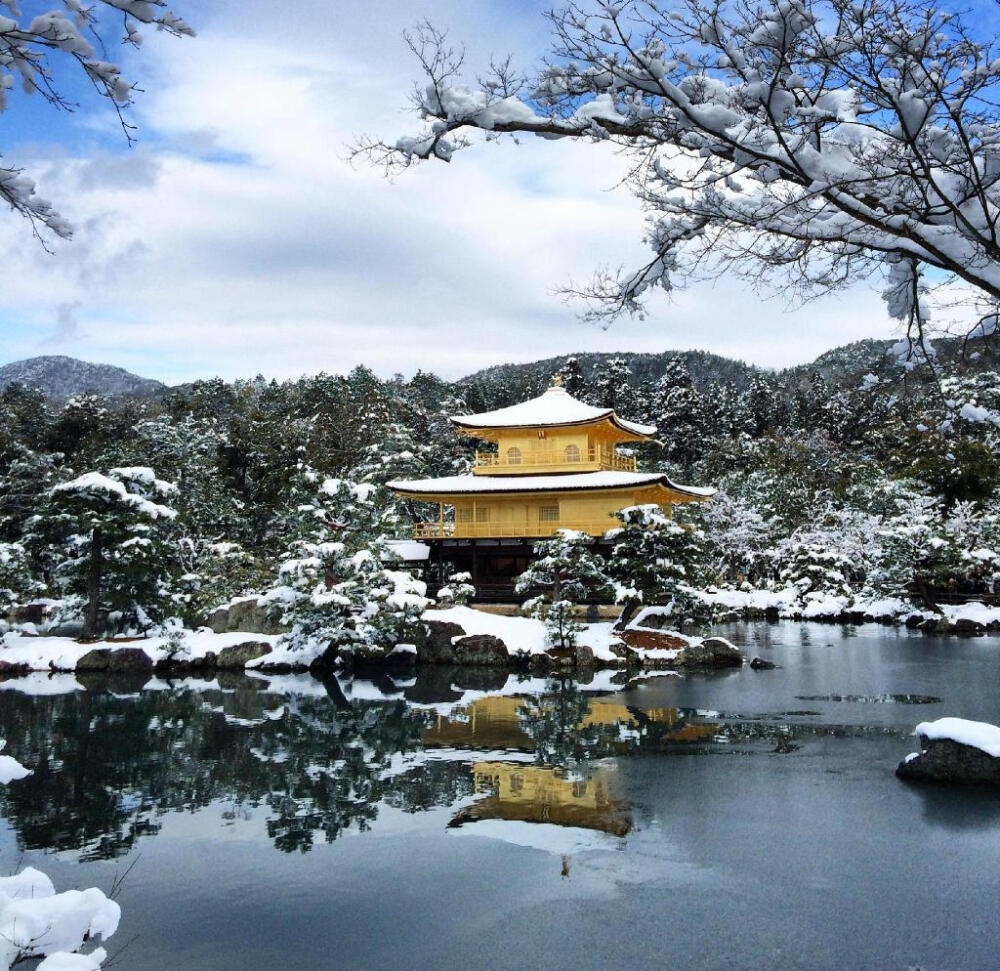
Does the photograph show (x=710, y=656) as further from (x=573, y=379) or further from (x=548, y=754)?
(x=573, y=379)

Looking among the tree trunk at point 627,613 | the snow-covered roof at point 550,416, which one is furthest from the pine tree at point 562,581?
the snow-covered roof at point 550,416

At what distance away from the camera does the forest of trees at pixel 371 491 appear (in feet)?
58.2

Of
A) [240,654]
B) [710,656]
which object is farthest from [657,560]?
[240,654]

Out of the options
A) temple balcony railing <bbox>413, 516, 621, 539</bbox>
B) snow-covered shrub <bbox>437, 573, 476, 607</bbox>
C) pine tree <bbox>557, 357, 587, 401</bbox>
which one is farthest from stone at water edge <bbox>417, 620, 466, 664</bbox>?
pine tree <bbox>557, 357, 587, 401</bbox>

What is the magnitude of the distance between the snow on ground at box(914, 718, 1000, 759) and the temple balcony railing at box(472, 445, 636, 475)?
65.6 feet

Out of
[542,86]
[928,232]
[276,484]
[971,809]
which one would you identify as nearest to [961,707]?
[971,809]

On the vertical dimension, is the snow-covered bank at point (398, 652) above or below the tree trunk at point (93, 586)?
below

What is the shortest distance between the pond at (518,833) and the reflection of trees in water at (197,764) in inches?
1.8

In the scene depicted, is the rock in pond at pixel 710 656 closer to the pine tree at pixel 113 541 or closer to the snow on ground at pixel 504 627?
the snow on ground at pixel 504 627

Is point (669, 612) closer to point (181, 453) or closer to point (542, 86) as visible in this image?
point (542, 86)

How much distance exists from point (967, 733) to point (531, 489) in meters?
18.8

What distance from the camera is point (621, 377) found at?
56281 millimetres

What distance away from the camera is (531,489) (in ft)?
84.9

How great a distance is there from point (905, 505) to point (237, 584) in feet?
72.5
